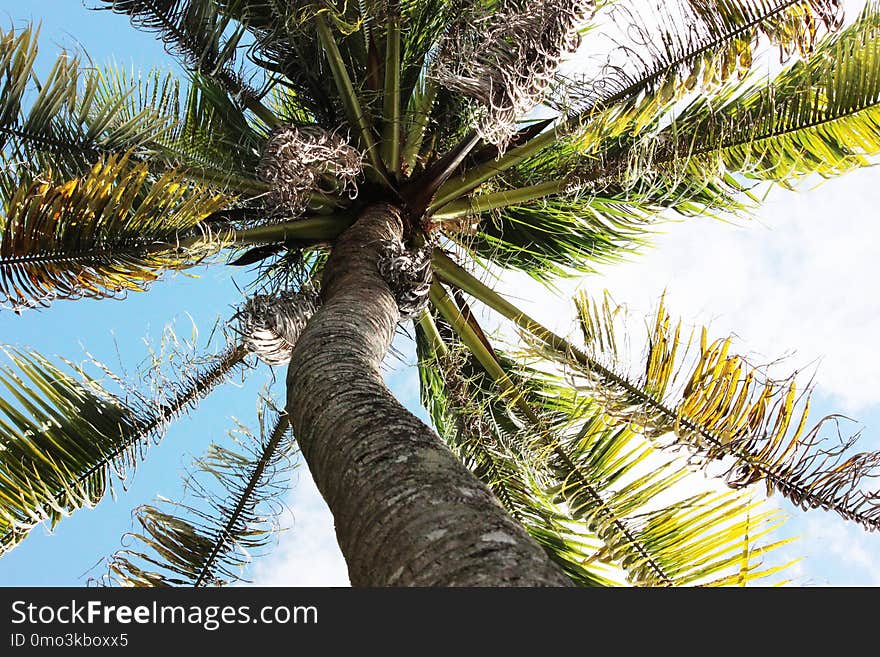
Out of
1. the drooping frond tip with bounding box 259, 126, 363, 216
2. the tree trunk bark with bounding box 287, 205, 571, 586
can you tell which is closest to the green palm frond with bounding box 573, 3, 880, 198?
the drooping frond tip with bounding box 259, 126, 363, 216

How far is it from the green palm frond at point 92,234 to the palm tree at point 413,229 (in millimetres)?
11

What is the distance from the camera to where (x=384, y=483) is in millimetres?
1771

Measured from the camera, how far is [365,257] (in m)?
3.47

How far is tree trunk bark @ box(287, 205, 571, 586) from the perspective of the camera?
1.43 meters

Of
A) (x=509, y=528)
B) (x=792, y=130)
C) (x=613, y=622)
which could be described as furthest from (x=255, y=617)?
(x=792, y=130)

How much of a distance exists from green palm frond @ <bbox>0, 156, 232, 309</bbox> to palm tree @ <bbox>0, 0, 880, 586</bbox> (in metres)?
0.01

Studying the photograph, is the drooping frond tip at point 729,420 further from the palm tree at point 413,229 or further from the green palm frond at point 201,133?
the green palm frond at point 201,133

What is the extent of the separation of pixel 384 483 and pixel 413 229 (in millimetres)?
2712

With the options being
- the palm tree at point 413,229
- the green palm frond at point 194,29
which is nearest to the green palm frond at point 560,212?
the palm tree at point 413,229

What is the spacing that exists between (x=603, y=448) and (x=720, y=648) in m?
2.84

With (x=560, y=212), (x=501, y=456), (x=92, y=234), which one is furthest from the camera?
(x=560, y=212)

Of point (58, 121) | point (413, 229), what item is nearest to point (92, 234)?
point (58, 121)

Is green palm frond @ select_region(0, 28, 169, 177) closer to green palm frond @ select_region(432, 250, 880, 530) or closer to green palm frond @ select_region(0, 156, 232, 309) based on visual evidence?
green palm frond @ select_region(0, 156, 232, 309)

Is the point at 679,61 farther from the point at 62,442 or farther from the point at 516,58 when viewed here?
the point at 62,442
